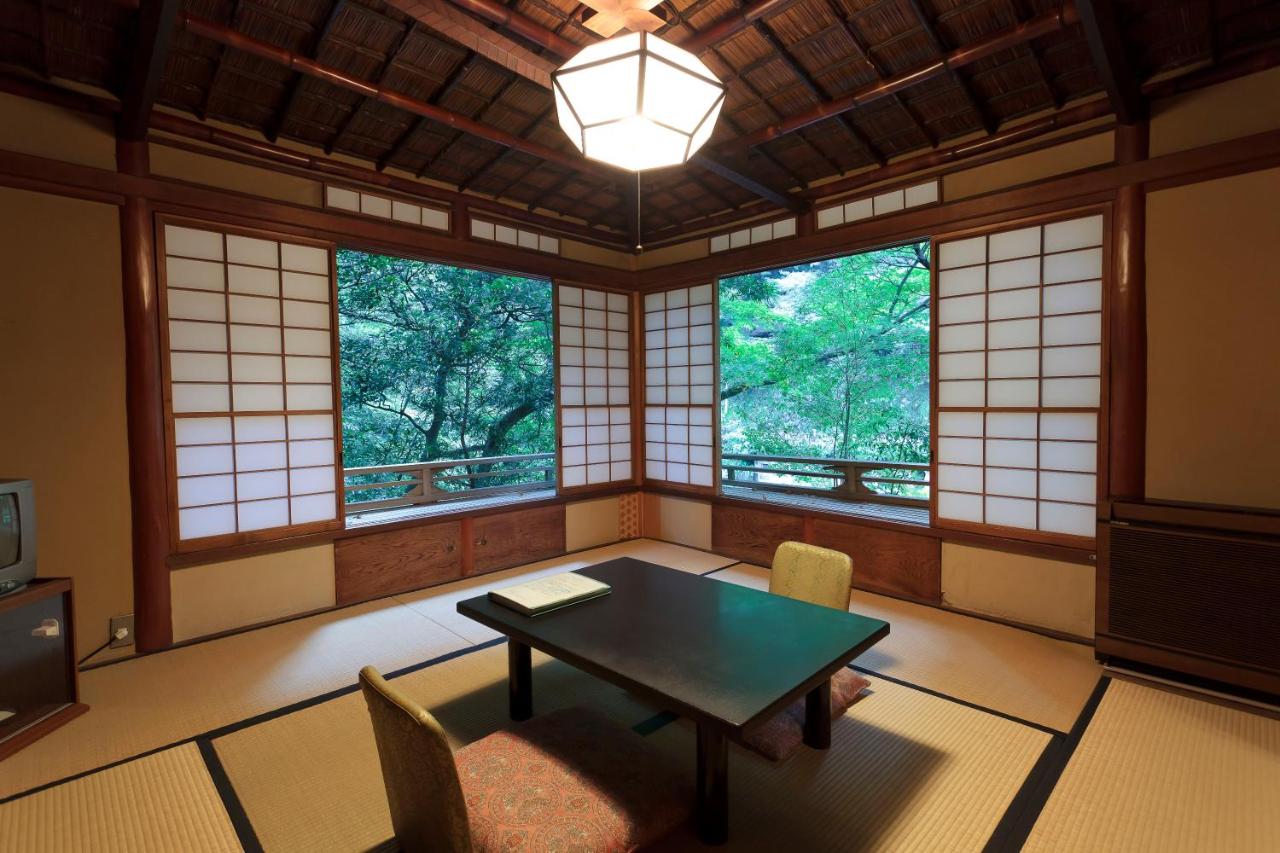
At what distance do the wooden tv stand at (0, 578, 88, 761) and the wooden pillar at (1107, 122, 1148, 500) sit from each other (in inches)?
185

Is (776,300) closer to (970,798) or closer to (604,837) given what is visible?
(970,798)

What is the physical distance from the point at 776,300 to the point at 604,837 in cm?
805

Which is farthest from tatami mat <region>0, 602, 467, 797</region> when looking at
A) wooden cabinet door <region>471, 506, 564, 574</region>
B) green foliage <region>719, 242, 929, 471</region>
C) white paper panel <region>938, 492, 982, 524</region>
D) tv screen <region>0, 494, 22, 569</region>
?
green foliage <region>719, 242, 929, 471</region>

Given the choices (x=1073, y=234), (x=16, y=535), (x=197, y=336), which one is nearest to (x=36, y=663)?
(x=16, y=535)

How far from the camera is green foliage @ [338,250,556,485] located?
7.81 m

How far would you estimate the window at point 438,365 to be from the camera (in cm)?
780

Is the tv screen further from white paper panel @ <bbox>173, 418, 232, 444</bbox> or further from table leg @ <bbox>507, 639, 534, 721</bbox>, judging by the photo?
table leg @ <bbox>507, 639, 534, 721</bbox>

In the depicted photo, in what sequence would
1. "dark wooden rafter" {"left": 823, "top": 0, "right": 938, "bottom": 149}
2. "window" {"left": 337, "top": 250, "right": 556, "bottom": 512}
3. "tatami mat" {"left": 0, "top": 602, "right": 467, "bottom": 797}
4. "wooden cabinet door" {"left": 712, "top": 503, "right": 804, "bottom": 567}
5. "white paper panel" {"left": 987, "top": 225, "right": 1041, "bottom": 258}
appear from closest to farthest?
"tatami mat" {"left": 0, "top": 602, "right": 467, "bottom": 797}, "dark wooden rafter" {"left": 823, "top": 0, "right": 938, "bottom": 149}, "white paper panel" {"left": 987, "top": 225, "right": 1041, "bottom": 258}, "wooden cabinet door" {"left": 712, "top": 503, "right": 804, "bottom": 567}, "window" {"left": 337, "top": 250, "right": 556, "bottom": 512}

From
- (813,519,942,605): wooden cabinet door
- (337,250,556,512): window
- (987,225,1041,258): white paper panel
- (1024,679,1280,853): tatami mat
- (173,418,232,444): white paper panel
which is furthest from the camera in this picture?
(337,250,556,512): window

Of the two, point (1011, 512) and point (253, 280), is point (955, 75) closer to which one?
point (1011, 512)

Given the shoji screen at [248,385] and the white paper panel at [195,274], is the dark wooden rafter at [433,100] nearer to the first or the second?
the shoji screen at [248,385]

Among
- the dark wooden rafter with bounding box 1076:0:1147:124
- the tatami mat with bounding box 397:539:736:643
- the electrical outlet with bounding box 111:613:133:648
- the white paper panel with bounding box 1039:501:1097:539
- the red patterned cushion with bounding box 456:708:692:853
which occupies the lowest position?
the tatami mat with bounding box 397:539:736:643

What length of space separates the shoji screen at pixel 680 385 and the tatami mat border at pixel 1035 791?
2.94m

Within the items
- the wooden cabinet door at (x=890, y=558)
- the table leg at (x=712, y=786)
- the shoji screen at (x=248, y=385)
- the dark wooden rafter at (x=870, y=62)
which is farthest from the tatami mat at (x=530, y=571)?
the dark wooden rafter at (x=870, y=62)
